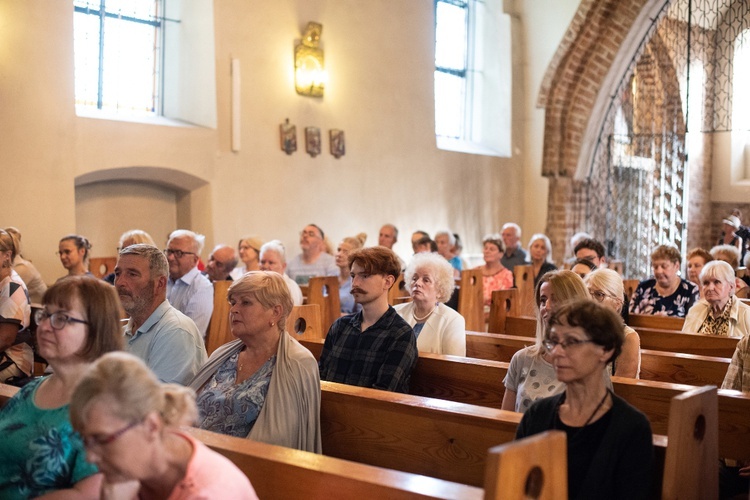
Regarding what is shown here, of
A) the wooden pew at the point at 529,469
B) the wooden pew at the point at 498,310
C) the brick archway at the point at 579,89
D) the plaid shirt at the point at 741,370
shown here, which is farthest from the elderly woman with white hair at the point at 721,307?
the brick archway at the point at 579,89

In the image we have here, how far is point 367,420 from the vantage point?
10.2 ft

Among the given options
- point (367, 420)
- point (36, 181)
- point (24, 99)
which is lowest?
point (367, 420)

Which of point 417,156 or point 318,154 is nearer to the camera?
point 318,154

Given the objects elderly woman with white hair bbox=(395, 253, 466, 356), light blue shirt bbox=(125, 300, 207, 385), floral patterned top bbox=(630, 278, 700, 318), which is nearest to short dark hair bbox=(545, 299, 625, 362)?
light blue shirt bbox=(125, 300, 207, 385)

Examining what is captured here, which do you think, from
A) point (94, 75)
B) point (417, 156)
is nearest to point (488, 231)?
point (417, 156)

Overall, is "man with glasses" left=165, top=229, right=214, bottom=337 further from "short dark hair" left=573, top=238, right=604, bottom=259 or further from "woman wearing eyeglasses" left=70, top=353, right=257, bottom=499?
"woman wearing eyeglasses" left=70, top=353, right=257, bottom=499

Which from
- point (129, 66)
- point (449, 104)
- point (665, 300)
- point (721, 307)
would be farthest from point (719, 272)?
point (449, 104)

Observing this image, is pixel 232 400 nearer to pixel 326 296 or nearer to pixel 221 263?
pixel 326 296

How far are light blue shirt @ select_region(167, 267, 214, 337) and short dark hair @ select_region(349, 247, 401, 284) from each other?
1.48 metres

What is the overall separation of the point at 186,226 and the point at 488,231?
15.4 feet

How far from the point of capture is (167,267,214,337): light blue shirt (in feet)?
17.3

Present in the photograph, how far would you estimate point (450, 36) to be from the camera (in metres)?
11.8

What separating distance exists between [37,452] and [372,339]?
1792mm

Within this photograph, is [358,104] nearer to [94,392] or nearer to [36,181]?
[36,181]
